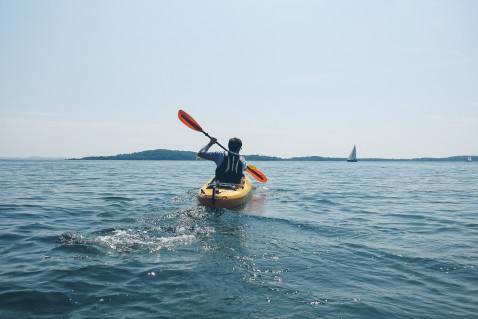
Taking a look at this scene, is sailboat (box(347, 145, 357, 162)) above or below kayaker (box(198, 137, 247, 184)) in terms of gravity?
above

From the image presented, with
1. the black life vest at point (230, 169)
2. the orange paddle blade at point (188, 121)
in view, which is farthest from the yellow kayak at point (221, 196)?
the orange paddle blade at point (188, 121)

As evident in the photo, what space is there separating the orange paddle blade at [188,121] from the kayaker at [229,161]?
90.3 inches

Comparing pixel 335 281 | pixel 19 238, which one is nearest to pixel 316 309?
pixel 335 281

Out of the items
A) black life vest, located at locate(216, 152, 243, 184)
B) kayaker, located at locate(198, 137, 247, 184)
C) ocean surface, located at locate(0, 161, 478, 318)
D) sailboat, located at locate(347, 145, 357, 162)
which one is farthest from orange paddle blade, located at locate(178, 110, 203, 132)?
sailboat, located at locate(347, 145, 357, 162)

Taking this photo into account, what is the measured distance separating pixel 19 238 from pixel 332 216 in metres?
7.78

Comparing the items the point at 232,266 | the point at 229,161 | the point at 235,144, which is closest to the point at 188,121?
the point at 229,161

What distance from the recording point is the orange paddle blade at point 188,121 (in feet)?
40.4

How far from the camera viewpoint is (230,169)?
32.7 feet

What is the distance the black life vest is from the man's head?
195 millimetres

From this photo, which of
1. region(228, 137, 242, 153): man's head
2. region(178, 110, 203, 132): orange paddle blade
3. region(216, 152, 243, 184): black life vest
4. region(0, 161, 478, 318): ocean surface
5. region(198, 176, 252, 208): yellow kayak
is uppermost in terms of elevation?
region(178, 110, 203, 132): orange paddle blade

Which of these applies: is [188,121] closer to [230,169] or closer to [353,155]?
[230,169]

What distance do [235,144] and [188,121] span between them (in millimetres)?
3729

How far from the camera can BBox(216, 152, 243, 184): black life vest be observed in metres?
9.72

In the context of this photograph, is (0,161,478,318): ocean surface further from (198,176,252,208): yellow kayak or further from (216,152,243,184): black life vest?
(216,152,243,184): black life vest
